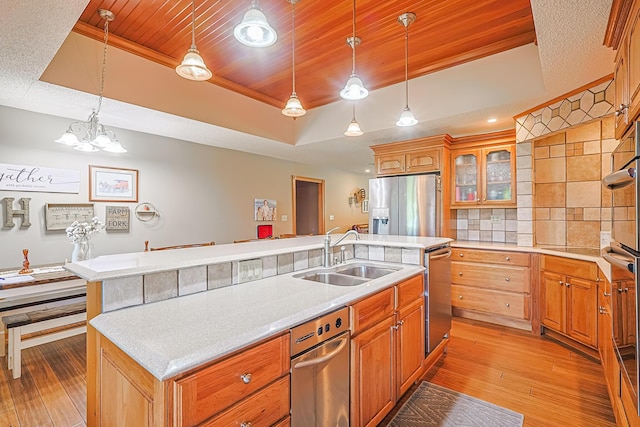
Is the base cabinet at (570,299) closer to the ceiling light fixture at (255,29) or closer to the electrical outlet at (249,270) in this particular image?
the electrical outlet at (249,270)

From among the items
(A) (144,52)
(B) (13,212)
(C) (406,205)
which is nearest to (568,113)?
(C) (406,205)

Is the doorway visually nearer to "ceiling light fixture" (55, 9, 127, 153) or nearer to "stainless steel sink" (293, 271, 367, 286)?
"ceiling light fixture" (55, 9, 127, 153)

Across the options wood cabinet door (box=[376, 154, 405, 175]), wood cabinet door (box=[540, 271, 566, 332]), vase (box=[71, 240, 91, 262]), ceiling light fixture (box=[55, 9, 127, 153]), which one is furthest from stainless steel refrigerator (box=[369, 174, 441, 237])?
vase (box=[71, 240, 91, 262])

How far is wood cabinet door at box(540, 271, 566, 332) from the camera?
2.89 meters

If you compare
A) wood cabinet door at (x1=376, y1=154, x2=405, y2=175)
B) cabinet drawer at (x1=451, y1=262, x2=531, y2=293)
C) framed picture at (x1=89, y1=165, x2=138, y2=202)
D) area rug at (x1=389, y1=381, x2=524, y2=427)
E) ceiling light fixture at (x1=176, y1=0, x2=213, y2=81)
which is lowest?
area rug at (x1=389, y1=381, x2=524, y2=427)

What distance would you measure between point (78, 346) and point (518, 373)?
397 centimetres

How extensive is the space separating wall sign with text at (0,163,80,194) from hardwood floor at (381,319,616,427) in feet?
12.6

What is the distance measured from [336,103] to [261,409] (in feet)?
11.8

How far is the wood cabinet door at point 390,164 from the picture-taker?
4.15m

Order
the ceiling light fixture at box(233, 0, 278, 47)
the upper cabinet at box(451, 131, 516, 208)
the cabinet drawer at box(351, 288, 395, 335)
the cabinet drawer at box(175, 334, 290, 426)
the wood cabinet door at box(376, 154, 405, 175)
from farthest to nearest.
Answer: the wood cabinet door at box(376, 154, 405, 175) → the upper cabinet at box(451, 131, 516, 208) → the cabinet drawer at box(351, 288, 395, 335) → the ceiling light fixture at box(233, 0, 278, 47) → the cabinet drawer at box(175, 334, 290, 426)

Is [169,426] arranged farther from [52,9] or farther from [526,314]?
[526,314]

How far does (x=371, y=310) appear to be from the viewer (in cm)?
166

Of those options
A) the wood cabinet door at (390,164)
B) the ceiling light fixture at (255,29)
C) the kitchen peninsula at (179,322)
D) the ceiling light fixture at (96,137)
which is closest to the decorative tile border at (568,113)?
the wood cabinet door at (390,164)

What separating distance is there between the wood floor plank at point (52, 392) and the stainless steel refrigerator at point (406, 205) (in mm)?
3385
